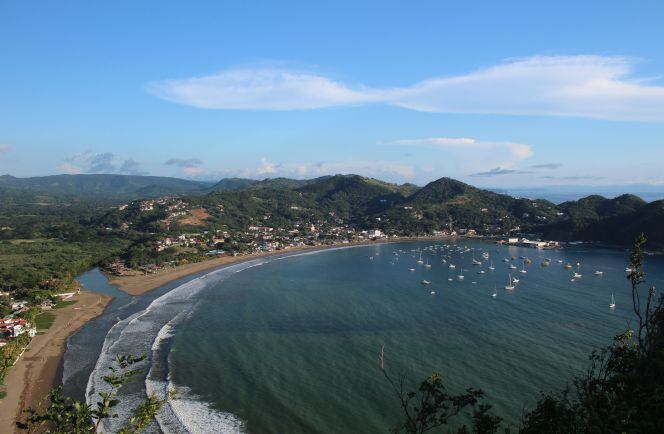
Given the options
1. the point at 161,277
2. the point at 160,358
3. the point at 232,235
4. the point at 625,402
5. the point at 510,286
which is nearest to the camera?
the point at 625,402

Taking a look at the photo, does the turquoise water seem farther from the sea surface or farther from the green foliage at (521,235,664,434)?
the green foliage at (521,235,664,434)

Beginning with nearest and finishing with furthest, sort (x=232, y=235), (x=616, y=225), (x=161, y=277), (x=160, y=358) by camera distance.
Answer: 1. (x=160, y=358)
2. (x=161, y=277)
3. (x=616, y=225)
4. (x=232, y=235)

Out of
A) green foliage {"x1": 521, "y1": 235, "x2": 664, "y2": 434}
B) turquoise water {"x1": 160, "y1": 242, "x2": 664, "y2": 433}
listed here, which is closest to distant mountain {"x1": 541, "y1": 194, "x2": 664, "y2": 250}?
turquoise water {"x1": 160, "y1": 242, "x2": 664, "y2": 433}

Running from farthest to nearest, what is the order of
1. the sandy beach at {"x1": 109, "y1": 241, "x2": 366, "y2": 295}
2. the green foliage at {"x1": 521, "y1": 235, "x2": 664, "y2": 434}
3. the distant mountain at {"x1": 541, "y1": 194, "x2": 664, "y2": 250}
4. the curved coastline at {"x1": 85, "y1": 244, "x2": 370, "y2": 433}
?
the distant mountain at {"x1": 541, "y1": 194, "x2": 664, "y2": 250}, the sandy beach at {"x1": 109, "y1": 241, "x2": 366, "y2": 295}, the curved coastline at {"x1": 85, "y1": 244, "x2": 370, "y2": 433}, the green foliage at {"x1": 521, "y1": 235, "x2": 664, "y2": 434}

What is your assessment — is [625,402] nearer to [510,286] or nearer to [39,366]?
[39,366]

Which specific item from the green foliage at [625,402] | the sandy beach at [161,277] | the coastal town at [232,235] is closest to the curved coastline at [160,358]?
the sandy beach at [161,277]

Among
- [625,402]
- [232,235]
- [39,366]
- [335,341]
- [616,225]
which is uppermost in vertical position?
[625,402]

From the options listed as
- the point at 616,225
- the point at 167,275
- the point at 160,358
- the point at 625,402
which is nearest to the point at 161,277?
the point at 167,275
